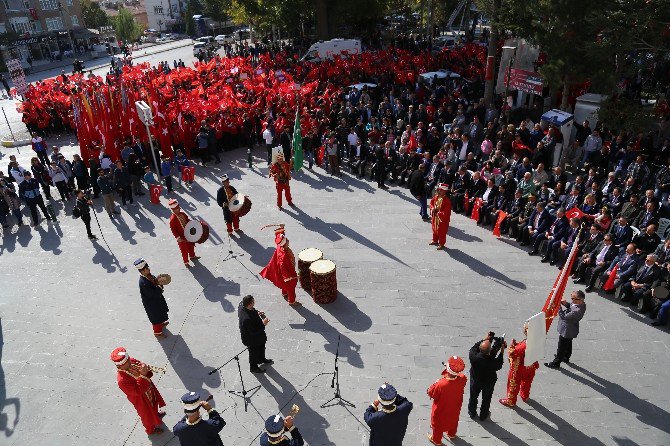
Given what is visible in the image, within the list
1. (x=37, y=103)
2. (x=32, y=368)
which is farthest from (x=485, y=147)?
(x=37, y=103)

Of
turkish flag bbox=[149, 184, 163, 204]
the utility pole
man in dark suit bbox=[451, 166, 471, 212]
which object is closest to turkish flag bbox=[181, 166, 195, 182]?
turkish flag bbox=[149, 184, 163, 204]

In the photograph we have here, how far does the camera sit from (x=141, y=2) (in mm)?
98750

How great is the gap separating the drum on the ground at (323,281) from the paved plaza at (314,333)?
0.85 ft

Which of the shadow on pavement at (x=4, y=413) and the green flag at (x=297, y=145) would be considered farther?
the green flag at (x=297, y=145)

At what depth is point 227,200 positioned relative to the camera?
477 inches

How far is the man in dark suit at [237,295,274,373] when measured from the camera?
747 centimetres

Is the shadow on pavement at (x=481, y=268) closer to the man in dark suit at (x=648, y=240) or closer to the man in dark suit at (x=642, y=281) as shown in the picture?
the man in dark suit at (x=642, y=281)

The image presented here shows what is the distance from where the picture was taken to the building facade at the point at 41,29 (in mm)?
51097

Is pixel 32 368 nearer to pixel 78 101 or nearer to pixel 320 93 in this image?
pixel 78 101

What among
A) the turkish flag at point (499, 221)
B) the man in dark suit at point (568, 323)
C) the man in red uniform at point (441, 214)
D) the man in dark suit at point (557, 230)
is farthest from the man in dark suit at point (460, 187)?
the man in dark suit at point (568, 323)

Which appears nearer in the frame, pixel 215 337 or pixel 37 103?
pixel 215 337

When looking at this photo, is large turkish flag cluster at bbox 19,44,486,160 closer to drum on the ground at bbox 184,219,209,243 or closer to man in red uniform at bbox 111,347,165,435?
drum on the ground at bbox 184,219,209,243

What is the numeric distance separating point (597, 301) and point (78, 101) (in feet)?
58.2

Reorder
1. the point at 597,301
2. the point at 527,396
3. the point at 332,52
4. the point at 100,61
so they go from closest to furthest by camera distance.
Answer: the point at 527,396, the point at 597,301, the point at 332,52, the point at 100,61
